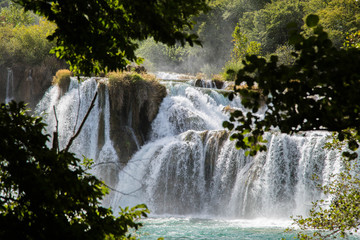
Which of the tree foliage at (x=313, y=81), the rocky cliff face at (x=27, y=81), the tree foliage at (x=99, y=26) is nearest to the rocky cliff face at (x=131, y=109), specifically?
the rocky cliff face at (x=27, y=81)

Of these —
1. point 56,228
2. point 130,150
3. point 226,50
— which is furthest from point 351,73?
point 226,50

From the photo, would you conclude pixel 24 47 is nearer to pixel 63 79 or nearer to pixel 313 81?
pixel 63 79

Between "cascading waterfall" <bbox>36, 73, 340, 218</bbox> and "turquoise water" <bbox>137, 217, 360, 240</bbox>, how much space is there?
116 cm

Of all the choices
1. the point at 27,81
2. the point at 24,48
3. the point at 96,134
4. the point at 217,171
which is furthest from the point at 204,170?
the point at 24,48

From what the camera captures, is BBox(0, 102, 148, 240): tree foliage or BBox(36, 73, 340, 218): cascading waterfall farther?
BBox(36, 73, 340, 218): cascading waterfall

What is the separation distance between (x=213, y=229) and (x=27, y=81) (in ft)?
48.2

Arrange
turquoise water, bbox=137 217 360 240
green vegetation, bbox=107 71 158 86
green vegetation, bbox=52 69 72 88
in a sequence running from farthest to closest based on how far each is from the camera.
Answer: green vegetation, bbox=52 69 72 88 → green vegetation, bbox=107 71 158 86 → turquoise water, bbox=137 217 360 240

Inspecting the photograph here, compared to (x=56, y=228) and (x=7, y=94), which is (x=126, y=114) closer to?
(x=7, y=94)

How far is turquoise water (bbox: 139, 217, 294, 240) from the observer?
12.4 m

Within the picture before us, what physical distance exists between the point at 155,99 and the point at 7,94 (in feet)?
29.5

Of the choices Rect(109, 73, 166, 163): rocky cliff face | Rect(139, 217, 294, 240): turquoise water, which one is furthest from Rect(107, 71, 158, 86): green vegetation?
Rect(139, 217, 294, 240): turquoise water

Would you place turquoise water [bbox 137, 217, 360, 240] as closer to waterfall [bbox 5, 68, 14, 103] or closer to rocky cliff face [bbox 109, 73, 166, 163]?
rocky cliff face [bbox 109, 73, 166, 163]

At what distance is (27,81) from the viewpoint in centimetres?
2312

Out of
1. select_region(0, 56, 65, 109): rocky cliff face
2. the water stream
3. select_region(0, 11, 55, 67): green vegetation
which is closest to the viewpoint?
the water stream
